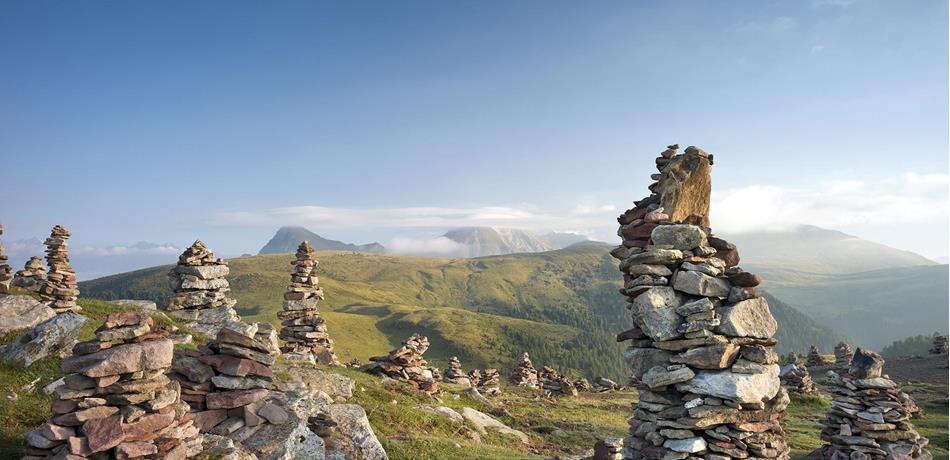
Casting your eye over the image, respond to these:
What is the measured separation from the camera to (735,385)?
12727 millimetres

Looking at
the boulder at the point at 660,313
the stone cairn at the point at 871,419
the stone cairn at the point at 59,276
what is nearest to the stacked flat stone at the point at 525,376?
the stone cairn at the point at 871,419

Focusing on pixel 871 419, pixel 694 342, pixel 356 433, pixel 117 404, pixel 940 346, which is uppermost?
pixel 694 342

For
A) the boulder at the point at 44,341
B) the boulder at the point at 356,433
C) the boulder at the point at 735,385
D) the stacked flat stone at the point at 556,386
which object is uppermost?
the boulder at the point at 735,385

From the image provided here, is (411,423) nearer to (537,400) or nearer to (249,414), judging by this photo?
(249,414)

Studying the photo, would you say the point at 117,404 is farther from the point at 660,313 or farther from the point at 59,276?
the point at 59,276

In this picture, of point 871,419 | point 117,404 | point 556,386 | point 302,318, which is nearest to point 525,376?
point 556,386

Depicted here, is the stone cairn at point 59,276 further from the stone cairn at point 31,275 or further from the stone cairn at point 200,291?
the stone cairn at point 200,291

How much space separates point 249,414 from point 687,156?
15242 millimetres

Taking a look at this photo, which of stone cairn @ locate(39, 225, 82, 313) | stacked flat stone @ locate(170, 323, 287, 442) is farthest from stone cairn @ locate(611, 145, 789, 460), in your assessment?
stone cairn @ locate(39, 225, 82, 313)

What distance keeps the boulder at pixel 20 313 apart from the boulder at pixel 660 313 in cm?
2739

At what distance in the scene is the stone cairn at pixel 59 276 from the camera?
3331 centimetres

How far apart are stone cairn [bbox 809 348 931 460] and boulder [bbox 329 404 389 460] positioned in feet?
67.5

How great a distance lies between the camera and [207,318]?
1267 inches

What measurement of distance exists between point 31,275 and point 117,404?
4519 centimetres
